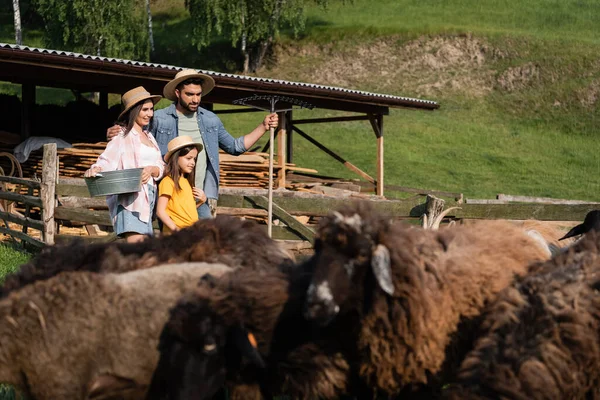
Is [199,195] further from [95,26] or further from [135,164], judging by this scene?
[95,26]

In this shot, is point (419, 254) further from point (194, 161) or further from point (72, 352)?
point (194, 161)

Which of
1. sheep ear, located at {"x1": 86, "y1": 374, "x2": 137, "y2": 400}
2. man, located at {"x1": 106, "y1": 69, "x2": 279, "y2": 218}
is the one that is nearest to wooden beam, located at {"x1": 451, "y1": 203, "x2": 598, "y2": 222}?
man, located at {"x1": 106, "y1": 69, "x2": 279, "y2": 218}

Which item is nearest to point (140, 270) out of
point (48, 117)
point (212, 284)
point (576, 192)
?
point (212, 284)

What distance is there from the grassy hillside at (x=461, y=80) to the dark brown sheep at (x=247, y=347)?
2508 cm

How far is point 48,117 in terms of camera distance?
20.0 m

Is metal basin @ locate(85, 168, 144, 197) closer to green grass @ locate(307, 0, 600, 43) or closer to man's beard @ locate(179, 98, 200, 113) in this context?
man's beard @ locate(179, 98, 200, 113)

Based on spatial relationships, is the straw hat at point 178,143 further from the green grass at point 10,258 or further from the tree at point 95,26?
the tree at point 95,26

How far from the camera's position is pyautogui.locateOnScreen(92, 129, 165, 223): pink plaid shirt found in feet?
23.3

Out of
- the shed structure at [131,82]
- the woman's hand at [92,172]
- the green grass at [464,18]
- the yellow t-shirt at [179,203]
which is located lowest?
the yellow t-shirt at [179,203]

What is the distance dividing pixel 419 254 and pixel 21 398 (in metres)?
2.80

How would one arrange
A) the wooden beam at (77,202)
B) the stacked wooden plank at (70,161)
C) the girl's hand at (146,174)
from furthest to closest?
the stacked wooden plank at (70,161) → the wooden beam at (77,202) → the girl's hand at (146,174)

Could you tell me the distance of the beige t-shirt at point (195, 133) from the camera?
7.68 metres

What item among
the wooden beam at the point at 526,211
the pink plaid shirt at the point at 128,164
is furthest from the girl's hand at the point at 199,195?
the wooden beam at the point at 526,211

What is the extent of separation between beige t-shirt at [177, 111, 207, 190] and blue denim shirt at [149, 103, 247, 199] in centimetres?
4
